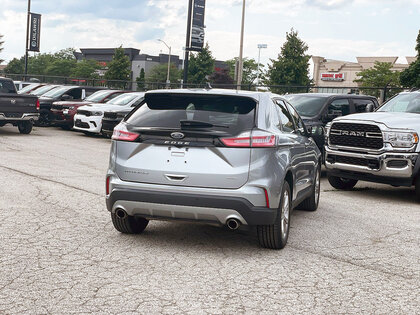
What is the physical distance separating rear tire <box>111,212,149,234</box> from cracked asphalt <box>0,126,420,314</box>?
12 cm

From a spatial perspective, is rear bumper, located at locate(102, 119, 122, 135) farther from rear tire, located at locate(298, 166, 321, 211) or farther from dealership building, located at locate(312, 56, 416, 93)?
dealership building, located at locate(312, 56, 416, 93)

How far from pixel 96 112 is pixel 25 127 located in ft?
8.25

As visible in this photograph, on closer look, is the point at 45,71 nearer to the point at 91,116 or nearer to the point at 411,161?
the point at 91,116

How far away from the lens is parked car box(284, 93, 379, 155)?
1301 cm

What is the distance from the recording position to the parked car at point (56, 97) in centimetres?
2314

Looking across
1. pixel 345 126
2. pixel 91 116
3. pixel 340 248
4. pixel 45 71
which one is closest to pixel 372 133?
pixel 345 126

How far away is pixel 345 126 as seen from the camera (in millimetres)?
10852

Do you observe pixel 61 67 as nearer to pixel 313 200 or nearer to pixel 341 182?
pixel 341 182

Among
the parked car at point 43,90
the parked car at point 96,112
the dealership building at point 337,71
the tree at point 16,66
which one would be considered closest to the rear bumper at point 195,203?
the parked car at point 96,112

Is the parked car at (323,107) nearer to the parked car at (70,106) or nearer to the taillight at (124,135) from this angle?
the taillight at (124,135)

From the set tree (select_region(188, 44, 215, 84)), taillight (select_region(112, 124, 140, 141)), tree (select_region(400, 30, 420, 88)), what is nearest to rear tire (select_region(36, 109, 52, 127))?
taillight (select_region(112, 124, 140, 141))

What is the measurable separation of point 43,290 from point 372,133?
23.7 ft

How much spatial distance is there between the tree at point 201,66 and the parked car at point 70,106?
54.8 metres

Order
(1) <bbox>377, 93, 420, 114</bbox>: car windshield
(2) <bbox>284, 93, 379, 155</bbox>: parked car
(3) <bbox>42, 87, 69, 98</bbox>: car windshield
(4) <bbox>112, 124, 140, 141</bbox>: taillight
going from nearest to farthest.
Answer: (4) <bbox>112, 124, 140, 141</bbox>: taillight, (1) <bbox>377, 93, 420, 114</bbox>: car windshield, (2) <bbox>284, 93, 379, 155</bbox>: parked car, (3) <bbox>42, 87, 69, 98</bbox>: car windshield
